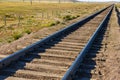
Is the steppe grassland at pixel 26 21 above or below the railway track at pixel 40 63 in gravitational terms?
below

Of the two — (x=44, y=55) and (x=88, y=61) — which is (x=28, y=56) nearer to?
(x=44, y=55)

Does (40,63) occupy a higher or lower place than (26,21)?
higher

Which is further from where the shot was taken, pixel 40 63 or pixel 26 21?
pixel 26 21

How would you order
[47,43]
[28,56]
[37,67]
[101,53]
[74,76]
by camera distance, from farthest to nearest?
[47,43] < [101,53] < [28,56] < [37,67] < [74,76]

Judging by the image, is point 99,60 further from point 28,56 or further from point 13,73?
point 13,73

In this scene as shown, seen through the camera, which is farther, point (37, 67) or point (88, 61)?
point (88, 61)

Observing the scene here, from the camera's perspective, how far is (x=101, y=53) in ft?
33.6

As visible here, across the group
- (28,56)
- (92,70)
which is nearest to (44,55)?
(28,56)

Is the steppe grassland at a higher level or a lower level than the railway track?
lower

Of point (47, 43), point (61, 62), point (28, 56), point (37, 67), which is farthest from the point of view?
point (47, 43)

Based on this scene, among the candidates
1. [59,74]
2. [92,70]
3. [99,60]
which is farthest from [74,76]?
[99,60]

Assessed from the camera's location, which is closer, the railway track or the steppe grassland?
the railway track

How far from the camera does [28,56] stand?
8961 millimetres

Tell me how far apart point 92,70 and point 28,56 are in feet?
7.45
